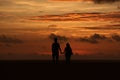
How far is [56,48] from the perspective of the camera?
1180 inches

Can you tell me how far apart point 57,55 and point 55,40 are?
5.69 feet
